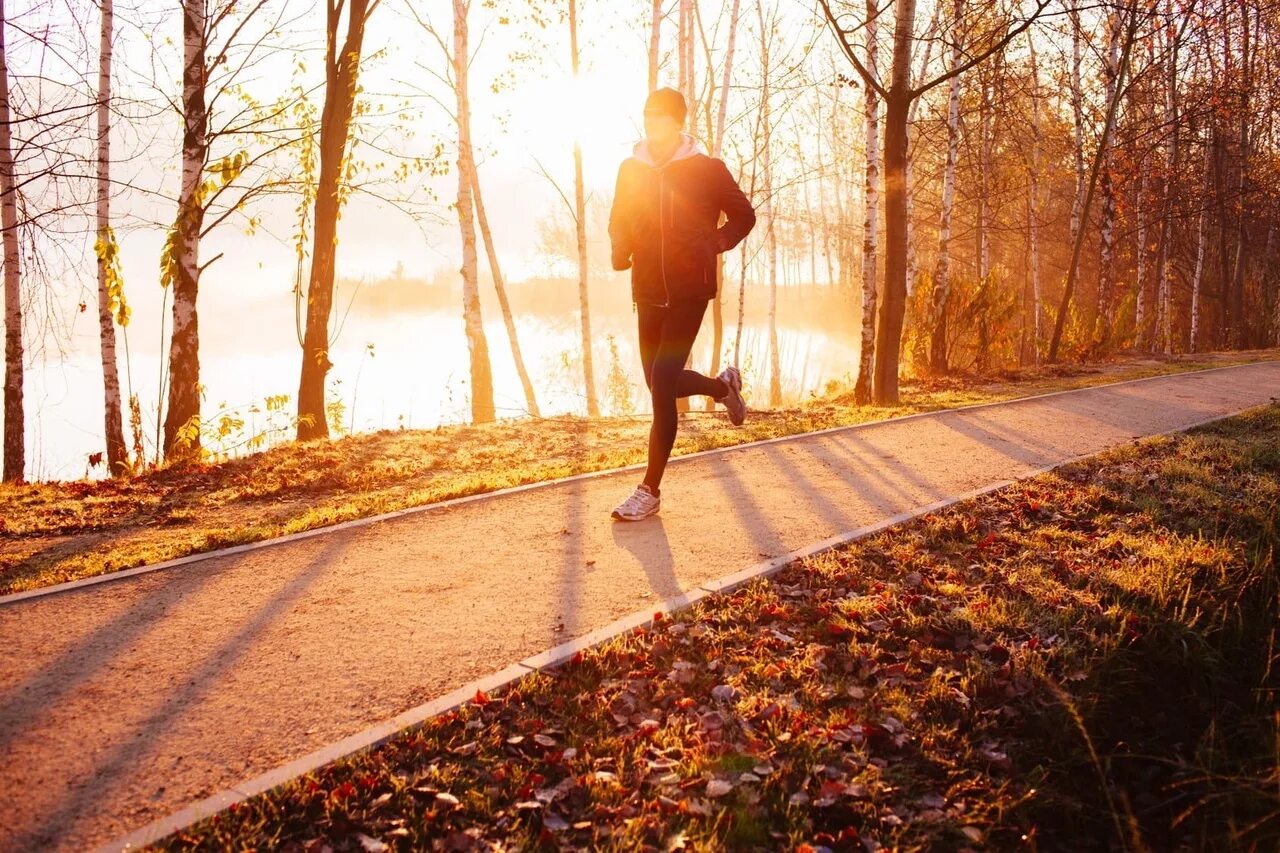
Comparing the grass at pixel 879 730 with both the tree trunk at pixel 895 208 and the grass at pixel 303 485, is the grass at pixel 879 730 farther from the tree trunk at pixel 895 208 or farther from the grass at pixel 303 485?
the tree trunk at pixel 895 208

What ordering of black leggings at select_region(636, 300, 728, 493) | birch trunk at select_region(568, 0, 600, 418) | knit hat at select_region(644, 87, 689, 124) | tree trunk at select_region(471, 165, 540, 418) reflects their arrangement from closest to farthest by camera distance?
1. knit hat at select_region(644, 87, 689, 124)
2. black leggings at select_region(636, 300, 728, 493)
3. birch trunk at select_region(568, 0, 600, 418)
4. tree trunk at select_region(471, 165, 540, 418)

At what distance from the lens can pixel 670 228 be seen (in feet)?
16.4

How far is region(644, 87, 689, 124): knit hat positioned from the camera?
496 centimetres

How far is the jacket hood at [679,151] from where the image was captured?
196 inches

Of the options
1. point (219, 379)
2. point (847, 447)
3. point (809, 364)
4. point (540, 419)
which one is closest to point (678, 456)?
point (847, 447)

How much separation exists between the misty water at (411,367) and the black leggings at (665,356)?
5932 millimetres

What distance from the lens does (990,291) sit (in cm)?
1634

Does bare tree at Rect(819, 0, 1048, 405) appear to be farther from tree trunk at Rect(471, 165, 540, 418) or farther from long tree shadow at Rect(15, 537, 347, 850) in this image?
tree trunk at Rect(471, 165, 540, 418)

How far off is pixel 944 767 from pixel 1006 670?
80 cm

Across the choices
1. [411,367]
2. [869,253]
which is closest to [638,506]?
[869,253]

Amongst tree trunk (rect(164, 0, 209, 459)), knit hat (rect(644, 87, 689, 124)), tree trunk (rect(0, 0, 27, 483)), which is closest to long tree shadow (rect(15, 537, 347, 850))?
knit hat (rect(644, 87, 689, 124))

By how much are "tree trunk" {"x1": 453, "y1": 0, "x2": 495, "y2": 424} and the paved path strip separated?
1187 centimetres

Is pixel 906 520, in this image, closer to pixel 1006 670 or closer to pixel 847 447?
pixel 1006 670

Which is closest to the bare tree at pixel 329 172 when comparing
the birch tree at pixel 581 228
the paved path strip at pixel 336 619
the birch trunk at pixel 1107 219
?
the paved path strip at pixel 336 619
